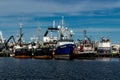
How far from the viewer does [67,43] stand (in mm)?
179625

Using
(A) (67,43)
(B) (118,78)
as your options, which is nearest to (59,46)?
(A) (67,43)

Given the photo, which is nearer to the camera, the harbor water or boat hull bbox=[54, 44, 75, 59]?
the harbor water

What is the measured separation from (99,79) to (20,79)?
50.9ft

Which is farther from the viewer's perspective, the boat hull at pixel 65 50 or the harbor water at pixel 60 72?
the boat hull at pixel 65 50

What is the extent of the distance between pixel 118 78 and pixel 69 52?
330 feet

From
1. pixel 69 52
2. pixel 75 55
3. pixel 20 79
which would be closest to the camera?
pixel 20 79

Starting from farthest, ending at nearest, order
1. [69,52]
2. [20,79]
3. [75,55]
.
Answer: [75,55] < [69,52] < [20,79]

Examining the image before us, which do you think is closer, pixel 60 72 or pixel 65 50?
pixel 60 72

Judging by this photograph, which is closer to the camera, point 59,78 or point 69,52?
point 59,78

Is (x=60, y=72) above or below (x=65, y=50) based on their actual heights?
below

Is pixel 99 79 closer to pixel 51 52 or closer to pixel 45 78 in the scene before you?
pixel 45 78

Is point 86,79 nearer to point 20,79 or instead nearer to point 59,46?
point 20,79

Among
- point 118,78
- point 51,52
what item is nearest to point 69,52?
point 51,52

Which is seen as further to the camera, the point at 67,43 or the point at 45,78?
the point at 67,43
